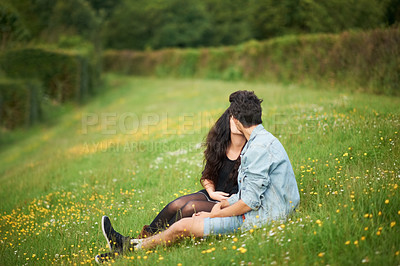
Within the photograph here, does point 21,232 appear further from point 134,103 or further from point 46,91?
point 46,91

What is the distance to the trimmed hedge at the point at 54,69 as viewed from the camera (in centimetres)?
2000

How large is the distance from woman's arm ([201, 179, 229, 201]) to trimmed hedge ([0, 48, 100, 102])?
754 inches

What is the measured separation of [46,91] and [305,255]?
71.0ft

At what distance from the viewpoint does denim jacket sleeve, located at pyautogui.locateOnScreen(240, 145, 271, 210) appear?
11.5 feet

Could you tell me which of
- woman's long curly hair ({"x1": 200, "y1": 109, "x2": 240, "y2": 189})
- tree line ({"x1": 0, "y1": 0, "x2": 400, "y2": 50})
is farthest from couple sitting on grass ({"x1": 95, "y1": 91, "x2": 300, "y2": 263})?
tree line ({"x1": 0, "y1": 0, "x2": 400, "y2": 50})

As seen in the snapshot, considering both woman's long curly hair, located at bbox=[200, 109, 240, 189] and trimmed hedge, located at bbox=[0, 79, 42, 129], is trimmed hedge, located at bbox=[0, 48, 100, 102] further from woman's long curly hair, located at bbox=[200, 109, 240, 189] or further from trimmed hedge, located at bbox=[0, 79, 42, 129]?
woman's long curly hair, located at bbox=[200, 109, 240, 189]

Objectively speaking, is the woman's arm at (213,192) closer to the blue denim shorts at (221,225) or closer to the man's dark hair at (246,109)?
the blue denim shorts at (221,225)

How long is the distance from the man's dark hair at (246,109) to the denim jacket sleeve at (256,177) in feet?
1.14

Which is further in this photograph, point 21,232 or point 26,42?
Result: point 26,42

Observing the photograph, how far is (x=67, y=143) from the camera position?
42.1ft

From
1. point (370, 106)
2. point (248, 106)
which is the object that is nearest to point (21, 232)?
point (248, 106)

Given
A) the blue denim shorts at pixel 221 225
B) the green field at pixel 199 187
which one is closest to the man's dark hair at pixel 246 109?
the blue denim shorts at pixel 221 225

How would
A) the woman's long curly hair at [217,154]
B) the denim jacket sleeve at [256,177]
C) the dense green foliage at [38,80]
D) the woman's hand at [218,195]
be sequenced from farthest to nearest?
the dense green foliage at [38,80] → the woman's long curly hair at [217,154] → the woman's hand at [218,195] → the denim jacket sleeve at [256,177]

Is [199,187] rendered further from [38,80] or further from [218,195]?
[38,80]
